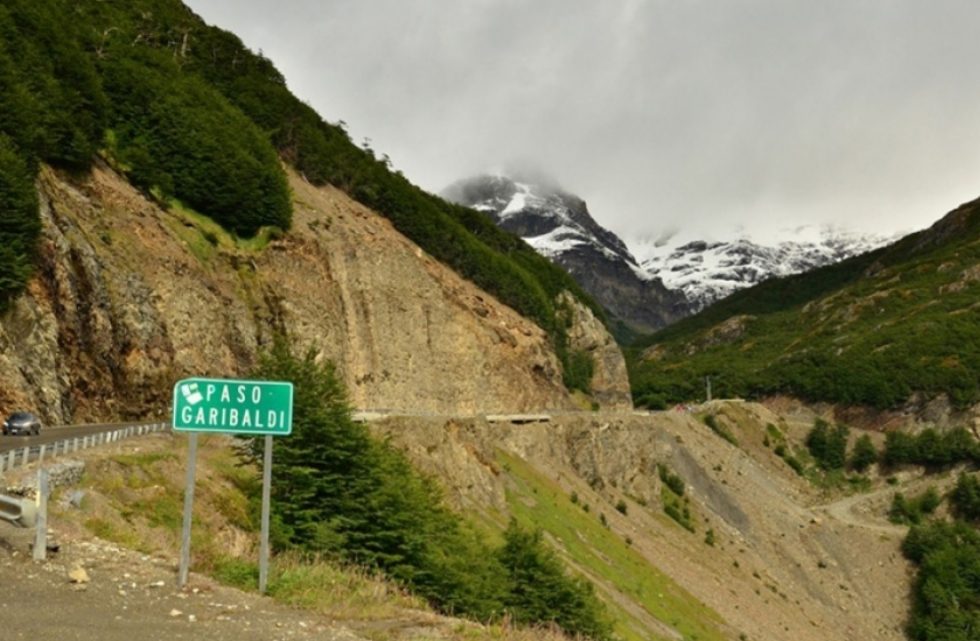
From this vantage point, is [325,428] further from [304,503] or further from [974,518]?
[974,518]

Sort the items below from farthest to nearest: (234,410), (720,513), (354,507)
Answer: (720,513)
(354,507)
(234,410)

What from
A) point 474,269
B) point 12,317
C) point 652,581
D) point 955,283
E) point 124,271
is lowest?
point 652,581

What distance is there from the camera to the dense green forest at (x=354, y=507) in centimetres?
2120

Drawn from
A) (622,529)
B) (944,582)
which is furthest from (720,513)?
(622,529)

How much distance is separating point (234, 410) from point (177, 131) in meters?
46.5

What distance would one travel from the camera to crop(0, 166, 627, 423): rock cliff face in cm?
3550

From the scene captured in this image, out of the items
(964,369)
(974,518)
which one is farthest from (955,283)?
(974,518)

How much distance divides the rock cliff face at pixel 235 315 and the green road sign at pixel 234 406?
78.6 ft

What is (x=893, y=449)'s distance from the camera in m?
116

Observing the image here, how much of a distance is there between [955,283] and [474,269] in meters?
142

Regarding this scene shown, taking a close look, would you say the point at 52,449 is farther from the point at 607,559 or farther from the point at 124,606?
the point at 607,559

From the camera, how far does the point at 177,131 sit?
53156 mm

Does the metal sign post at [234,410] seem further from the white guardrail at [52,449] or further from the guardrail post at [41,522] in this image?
the white guardrail at [52,449]

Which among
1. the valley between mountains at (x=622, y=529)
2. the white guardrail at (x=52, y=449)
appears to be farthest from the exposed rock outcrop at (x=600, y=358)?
the white guardrail at (x=52, y=449)
